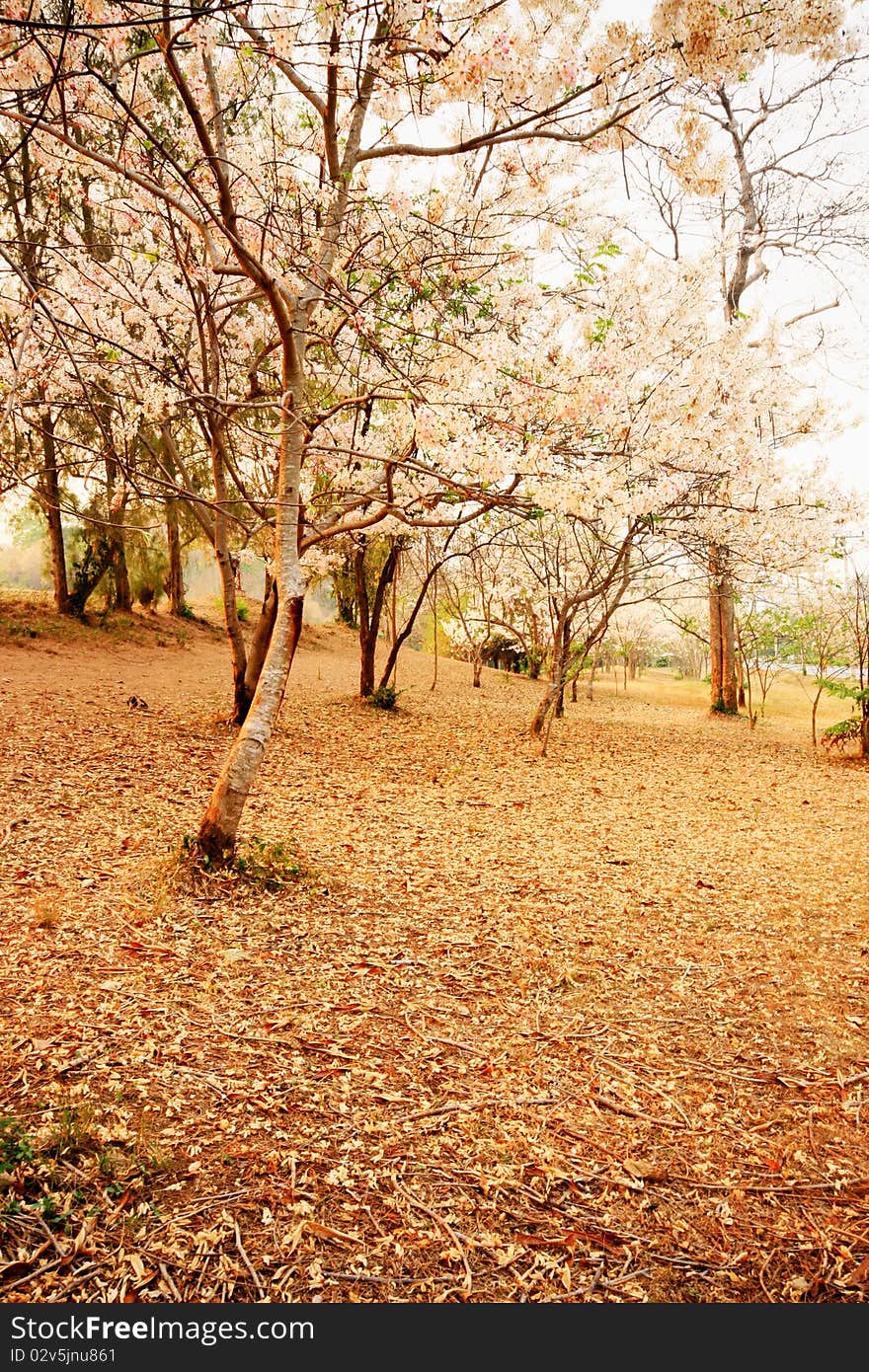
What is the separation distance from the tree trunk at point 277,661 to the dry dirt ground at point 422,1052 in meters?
0.31

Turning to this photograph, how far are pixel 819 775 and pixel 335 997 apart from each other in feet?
25.6

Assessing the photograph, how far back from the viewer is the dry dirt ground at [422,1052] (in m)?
1.88

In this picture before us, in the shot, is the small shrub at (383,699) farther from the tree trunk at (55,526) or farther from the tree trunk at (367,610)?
the tree trunk at (55,526)

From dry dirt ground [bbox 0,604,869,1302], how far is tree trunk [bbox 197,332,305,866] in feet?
1.01

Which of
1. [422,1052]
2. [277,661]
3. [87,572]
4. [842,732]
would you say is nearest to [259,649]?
[277,661]

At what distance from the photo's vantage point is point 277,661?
167 inches

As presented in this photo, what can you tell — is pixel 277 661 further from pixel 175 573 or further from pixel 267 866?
pixel 175 573

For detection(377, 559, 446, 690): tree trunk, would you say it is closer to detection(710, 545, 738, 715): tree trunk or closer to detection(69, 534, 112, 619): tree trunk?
detection(69, 534, 112, 619): tree trunk

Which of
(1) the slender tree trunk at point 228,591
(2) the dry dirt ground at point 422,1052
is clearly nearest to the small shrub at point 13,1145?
(2) the dry dirt ground at point 422,1052

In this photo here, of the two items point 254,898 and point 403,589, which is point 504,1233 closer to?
point 254,898

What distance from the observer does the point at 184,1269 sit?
5.76 ft

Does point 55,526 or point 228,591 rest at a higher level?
point 55,526

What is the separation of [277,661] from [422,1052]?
7.37 feet

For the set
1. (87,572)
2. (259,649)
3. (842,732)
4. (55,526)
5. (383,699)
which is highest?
(55,526)
